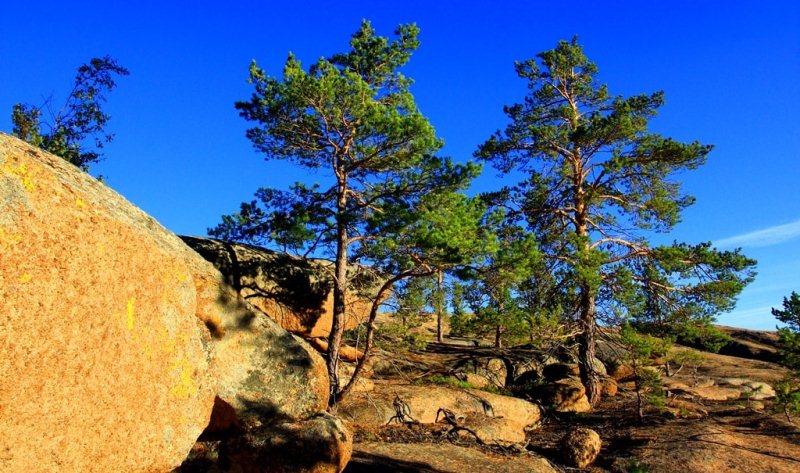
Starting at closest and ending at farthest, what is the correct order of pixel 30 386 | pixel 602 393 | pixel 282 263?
pixel 30 386
pixel 282 263
pixel 602 393

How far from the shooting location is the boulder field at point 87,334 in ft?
16.1

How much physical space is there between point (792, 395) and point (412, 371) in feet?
38.1

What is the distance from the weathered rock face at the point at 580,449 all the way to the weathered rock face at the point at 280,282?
→ 6612mm

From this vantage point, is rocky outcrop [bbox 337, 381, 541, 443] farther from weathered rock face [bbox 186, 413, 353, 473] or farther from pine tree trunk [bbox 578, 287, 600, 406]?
weathered rock face [bbox 186, 413, 353, 473]

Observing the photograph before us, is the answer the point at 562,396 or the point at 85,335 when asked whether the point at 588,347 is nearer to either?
the point at 562,396

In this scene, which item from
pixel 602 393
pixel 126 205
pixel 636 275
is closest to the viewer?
pixel 126 205

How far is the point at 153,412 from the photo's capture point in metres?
6.33

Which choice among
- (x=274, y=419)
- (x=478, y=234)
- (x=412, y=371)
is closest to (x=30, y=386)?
(x=274, y=419)

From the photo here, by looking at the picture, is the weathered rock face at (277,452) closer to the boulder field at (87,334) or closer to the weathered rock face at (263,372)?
the weathered rock face at (263,372)

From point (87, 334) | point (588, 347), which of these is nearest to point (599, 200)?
point (588, 347)

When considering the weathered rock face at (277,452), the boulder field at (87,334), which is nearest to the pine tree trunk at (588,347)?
the weathered rock face at (277,452)

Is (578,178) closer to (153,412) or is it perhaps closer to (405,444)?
(405,444)

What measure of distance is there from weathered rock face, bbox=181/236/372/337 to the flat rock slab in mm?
4757

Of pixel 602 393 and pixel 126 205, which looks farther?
pixel 602 393
